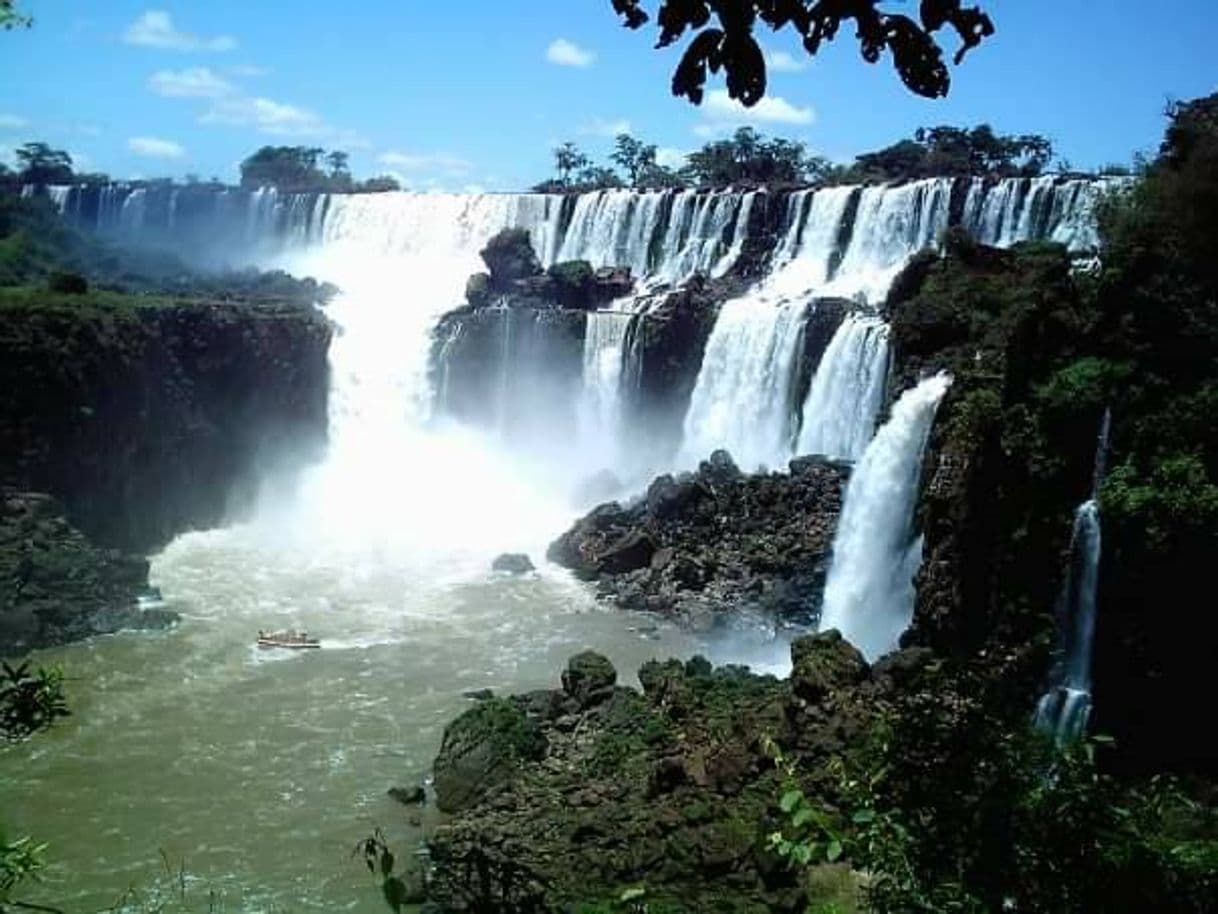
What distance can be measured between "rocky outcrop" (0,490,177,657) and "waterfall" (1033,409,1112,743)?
16643 mm

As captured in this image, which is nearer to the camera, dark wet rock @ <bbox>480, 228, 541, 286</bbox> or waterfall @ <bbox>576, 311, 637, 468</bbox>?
waterfall @ <bbox>576, 311, 637, 468</bbox>

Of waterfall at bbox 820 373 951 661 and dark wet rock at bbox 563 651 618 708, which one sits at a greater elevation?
waterfall at bbox 820 373 951 661

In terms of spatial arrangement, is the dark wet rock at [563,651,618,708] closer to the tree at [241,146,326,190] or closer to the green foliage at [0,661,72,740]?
the green foliage at [0,661,72,740]

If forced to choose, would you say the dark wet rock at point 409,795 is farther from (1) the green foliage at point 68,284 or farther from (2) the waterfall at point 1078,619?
(1) the green foliage at point 68,284

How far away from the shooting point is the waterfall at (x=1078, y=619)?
14.4 m

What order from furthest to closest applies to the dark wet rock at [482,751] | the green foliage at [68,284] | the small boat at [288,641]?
the green foliage at [68,284] < the small boat at [288,641] < the dark wet rock at [482,751]

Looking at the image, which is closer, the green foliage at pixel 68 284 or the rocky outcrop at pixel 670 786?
the rocky outcrop at pixel 670 786

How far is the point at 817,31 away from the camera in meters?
2.93

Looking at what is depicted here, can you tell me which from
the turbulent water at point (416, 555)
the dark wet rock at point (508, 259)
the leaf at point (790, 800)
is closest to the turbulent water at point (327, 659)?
the turbulent water at point (416, 555)

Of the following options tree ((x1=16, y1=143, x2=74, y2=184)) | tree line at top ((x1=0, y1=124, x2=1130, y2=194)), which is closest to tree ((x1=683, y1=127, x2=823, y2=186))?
tree line at top ((x1=0, y1=124, x2=1130, y2=194))

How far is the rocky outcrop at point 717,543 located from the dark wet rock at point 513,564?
107 centimetres

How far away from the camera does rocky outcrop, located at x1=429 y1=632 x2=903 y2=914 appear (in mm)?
11445

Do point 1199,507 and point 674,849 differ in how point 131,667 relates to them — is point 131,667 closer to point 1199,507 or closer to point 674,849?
point 674,849

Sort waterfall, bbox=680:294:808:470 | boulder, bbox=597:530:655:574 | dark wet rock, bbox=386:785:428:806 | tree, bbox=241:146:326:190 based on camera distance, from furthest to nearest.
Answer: tree, bbox=241:146:326:190, waterfall, bbox=680:294:808:470, boulder, bbox=597:530:655:574, dark wet rock, bbox=386:785:428:806
